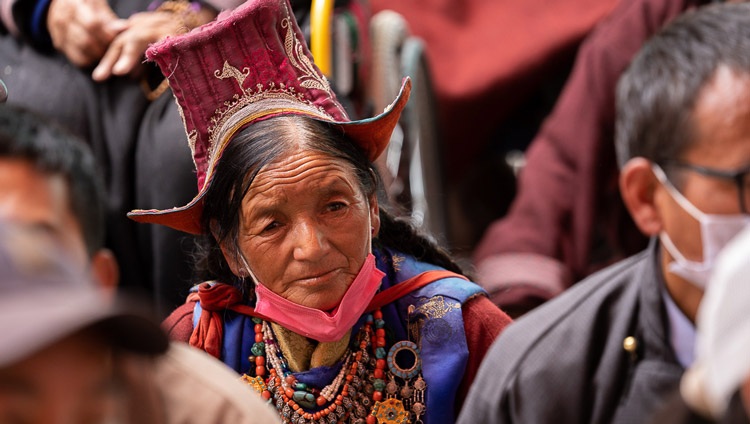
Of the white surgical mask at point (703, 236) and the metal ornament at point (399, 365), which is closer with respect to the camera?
the white surgical mask at point (703, 236)

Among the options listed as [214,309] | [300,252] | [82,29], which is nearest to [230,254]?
[214,309]

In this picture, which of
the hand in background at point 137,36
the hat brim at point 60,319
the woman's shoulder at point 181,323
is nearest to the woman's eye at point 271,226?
the woman's shoulder at point 181,323

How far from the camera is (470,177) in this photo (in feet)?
15.1

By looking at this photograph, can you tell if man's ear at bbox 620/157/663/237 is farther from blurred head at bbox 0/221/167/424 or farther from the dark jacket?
blurred head at bbox 0/221/167/424

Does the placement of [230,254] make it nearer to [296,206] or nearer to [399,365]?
[296,206]

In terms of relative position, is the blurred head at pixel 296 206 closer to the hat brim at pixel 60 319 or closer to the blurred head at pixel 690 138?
the blurred head at pixel 690 138

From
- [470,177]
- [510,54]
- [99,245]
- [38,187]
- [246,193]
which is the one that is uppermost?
[38,187]

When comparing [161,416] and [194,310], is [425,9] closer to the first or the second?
[194,310]

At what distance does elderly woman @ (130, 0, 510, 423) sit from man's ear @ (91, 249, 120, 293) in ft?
1.50

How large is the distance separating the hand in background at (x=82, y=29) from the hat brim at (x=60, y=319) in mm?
1740

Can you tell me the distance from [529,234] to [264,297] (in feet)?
5.37

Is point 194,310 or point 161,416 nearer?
point 161,416

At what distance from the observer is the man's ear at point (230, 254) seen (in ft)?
7.91

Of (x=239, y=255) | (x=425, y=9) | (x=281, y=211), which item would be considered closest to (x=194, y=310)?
(x=239, y=255)
